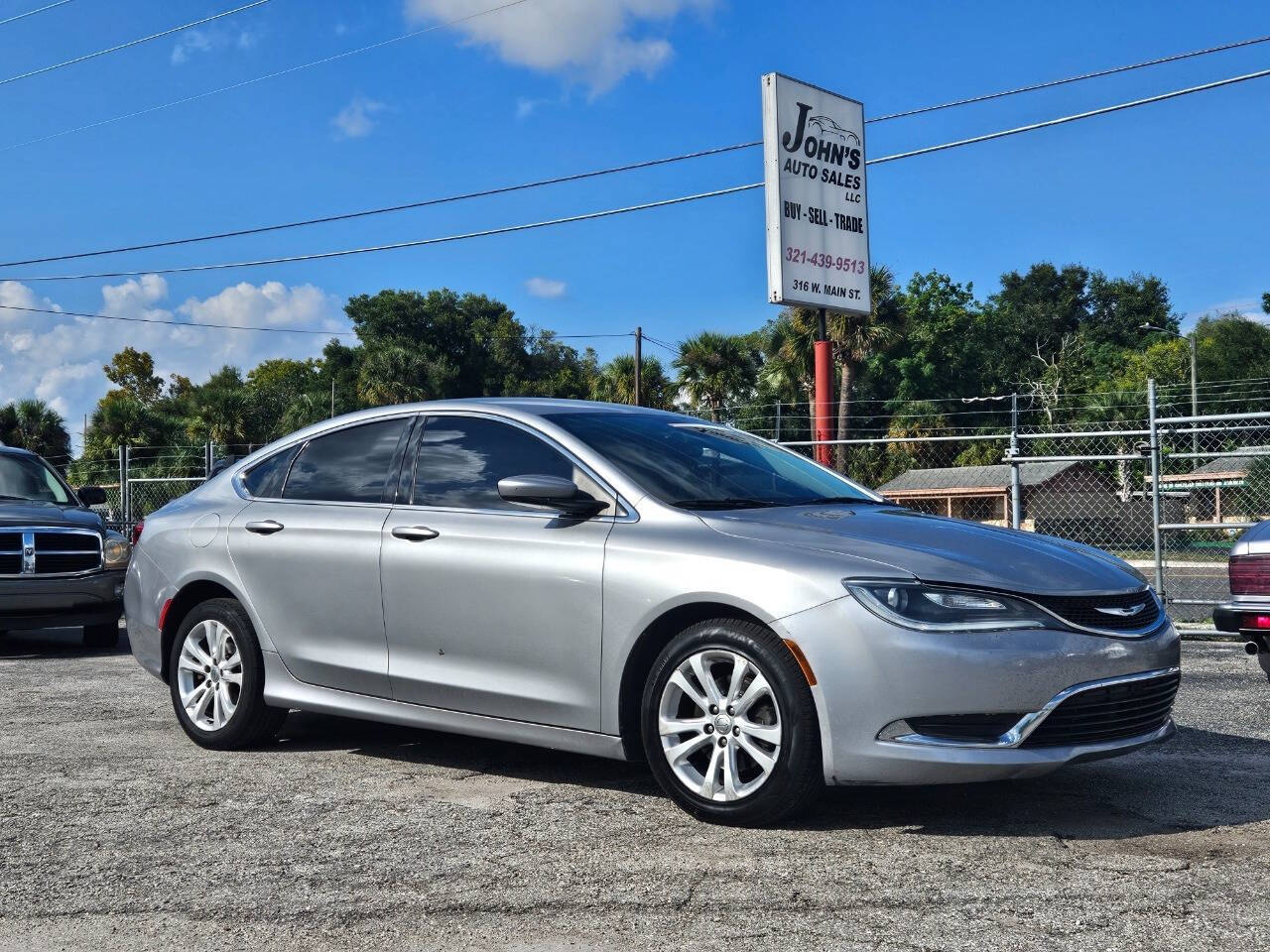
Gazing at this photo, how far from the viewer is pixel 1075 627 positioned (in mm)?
4465

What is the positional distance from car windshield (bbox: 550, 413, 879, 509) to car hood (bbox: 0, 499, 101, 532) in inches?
271

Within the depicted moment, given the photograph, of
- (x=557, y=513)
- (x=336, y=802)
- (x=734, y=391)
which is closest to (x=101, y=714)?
(x=336, y=802)

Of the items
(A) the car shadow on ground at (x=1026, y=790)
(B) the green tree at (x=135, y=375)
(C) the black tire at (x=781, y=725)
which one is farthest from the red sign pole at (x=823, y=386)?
(B) the green tree at (x=135, y=375)

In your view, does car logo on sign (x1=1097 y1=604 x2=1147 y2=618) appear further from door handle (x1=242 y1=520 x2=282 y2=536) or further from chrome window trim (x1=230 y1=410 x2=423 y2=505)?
door handle (x1=242 y1=520 x2=282 y2=536)

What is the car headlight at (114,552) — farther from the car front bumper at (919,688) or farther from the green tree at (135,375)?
the green tree at (135,375)

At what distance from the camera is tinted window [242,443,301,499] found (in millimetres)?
6383

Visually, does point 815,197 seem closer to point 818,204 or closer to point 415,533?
point 818,204

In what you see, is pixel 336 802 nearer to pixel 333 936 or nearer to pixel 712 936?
pixel 333 936

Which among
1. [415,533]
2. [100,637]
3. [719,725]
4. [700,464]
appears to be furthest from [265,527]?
[100,637]

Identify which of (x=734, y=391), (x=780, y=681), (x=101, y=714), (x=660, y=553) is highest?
(x=734, y=391)

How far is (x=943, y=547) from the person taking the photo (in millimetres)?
4664

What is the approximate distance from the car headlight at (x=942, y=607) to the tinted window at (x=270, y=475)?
3.07 meters

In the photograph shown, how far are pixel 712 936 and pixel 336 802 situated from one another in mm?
2072

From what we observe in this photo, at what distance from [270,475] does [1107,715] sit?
12.8ft
